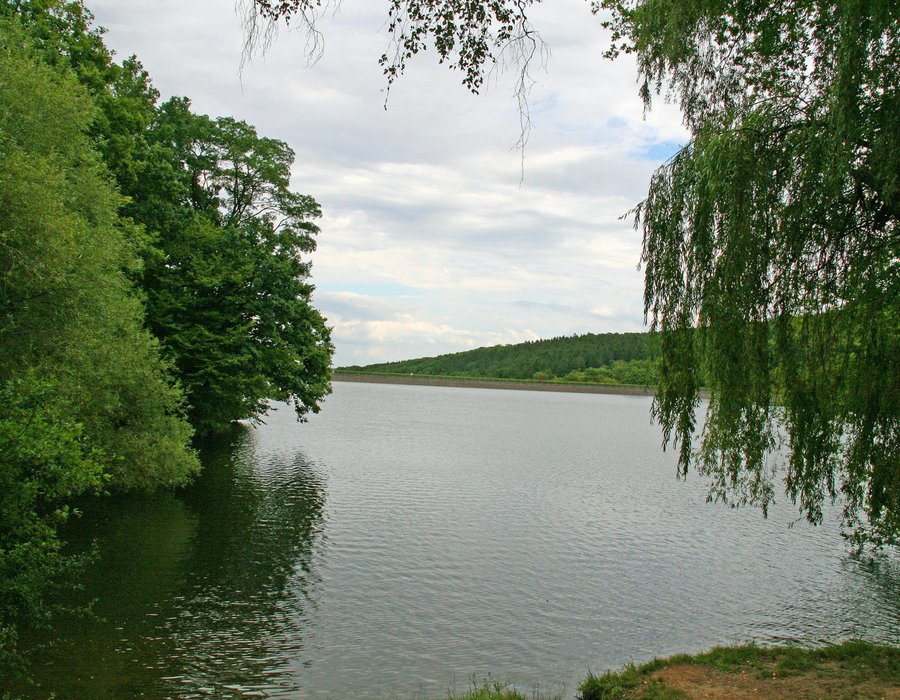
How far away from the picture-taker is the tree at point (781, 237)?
7.71 meters

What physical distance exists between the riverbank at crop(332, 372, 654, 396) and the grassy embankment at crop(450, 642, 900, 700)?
124 meters

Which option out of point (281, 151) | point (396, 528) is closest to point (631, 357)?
point (281, 151)

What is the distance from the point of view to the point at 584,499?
2625 centimetres

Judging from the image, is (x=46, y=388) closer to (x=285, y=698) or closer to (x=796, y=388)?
(x=285, y=698)

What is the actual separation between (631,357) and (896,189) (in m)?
148

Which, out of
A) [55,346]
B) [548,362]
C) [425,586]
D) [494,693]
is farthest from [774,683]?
[548,362]

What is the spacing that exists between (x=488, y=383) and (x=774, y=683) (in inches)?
5749

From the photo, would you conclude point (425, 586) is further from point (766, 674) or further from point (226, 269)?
point (226, 269)

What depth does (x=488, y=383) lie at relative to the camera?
509 feet

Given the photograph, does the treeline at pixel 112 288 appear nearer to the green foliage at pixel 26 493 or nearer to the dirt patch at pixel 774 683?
the green foliage at pixel 26 493

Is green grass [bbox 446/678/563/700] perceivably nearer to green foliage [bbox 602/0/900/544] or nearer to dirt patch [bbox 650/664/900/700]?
dirt patch [bbox 650/664/900/700]

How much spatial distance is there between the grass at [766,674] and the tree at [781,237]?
1994 millimetres

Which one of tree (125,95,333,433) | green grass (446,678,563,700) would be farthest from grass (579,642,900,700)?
tree (125,95,333,433)

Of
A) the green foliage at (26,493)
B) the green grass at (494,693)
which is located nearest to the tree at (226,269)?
the green foliage at (26,493)
